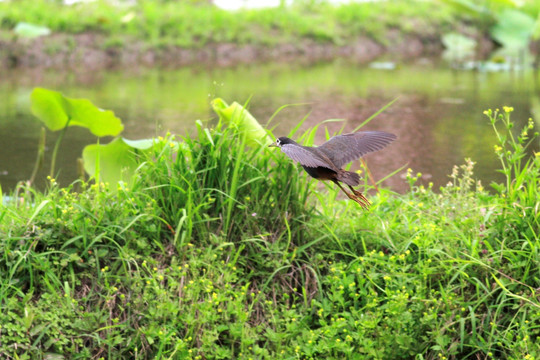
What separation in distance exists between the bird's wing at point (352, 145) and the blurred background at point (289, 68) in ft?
4.34

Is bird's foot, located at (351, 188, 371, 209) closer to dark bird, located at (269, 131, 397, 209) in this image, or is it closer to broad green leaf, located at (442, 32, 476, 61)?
dark bird, located at (269, 131, 397, 209)

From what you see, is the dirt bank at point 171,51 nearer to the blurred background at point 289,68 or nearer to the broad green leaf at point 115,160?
the blurred background at point 289,68

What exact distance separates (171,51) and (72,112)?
7.88 metres

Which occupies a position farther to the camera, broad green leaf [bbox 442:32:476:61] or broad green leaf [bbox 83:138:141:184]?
broad green leaf [bbox 442:32:476:61]

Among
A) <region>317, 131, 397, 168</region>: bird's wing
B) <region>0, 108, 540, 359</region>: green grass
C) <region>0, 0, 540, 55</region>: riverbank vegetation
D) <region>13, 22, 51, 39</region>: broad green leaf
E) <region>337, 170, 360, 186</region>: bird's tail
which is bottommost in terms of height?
<region>0, 0, 540, 55</region>: riverbank vegetation

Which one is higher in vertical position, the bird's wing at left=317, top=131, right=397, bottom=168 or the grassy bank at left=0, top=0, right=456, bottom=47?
the bird's wing at left=317, top=131, right=397, bottom=168

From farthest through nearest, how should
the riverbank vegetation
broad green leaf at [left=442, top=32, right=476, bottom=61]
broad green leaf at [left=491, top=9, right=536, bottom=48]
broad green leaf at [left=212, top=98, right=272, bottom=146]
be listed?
broad green leaf at [left=442, top=32, right=476, bottom=61] → broad green leaf at [left=491, top=9, right=536, bottom=48] → the riverbank vegetation → broad green leaf at [left=212, top=98, right=272, bottom=146]

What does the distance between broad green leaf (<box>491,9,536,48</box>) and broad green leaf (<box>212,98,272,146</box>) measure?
11.1 m

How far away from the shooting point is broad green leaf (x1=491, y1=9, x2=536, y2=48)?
13125 mm

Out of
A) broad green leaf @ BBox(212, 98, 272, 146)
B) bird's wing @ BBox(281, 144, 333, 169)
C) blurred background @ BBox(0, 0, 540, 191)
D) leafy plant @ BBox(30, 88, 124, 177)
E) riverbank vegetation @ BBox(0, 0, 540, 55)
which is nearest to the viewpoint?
bird's wing @ BBox(281, 144, 333, 169)

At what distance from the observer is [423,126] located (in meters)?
6.50

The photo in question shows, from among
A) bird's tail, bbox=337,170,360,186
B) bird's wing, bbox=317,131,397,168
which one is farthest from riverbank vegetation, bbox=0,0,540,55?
bird's tail, bbox=337,170,360,186

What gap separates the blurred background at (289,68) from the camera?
19.4 feet

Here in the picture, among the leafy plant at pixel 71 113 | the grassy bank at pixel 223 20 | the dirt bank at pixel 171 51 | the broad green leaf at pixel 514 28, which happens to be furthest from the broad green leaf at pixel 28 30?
the broad green leaf at pixel 514 28
